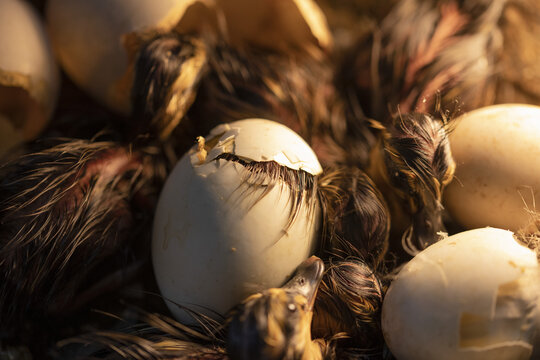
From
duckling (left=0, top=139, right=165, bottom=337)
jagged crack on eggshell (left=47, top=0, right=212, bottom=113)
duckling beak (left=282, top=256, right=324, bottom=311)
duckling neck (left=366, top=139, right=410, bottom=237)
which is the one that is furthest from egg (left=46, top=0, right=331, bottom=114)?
duckling beak (left=282, top=256, right=324, bottom=311)

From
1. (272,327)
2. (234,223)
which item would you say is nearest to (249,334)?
(272,327)

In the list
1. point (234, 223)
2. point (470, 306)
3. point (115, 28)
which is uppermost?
point (115, 28)

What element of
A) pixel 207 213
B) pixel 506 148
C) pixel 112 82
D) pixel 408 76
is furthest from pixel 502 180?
pixel 112 82

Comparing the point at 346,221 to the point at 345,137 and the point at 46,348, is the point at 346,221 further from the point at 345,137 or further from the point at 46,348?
the point at 46,348

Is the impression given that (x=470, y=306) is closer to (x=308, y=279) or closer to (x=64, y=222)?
(x=308, y=279)

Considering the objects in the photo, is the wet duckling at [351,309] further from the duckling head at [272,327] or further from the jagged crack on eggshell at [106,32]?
the jagged crack on eggshell at [106,32]
